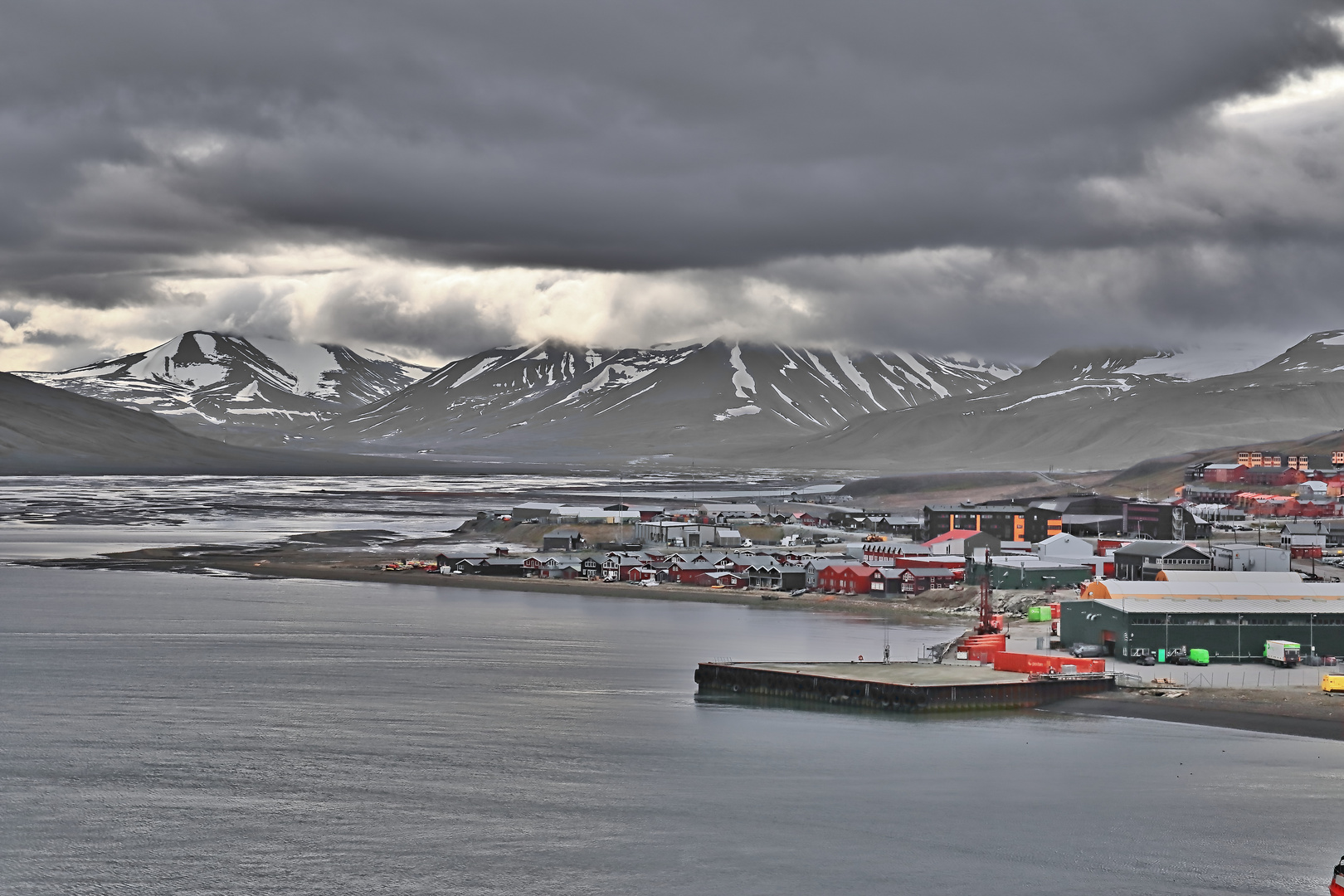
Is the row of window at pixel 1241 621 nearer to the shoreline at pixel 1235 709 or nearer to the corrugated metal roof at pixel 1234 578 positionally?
the corrugated metal roof at pixel 1234 578

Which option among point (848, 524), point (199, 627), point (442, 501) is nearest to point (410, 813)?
point (199, 627)

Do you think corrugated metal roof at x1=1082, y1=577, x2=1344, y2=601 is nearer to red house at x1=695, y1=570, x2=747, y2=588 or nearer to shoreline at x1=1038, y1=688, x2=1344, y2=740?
shoreline at x1=1038, y1=688, x2=1344, y2=740

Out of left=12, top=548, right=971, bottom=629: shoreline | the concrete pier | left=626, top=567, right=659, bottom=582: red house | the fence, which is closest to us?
the concrete pier

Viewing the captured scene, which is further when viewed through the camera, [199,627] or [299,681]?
[199,627]

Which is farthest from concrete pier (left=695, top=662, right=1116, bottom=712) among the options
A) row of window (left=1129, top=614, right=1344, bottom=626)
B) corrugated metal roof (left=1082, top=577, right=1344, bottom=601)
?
corrugated metal roof (left=1082, top=577, right=1344, bottom=601)

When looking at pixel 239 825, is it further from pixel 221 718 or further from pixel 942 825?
pixel 942 825
